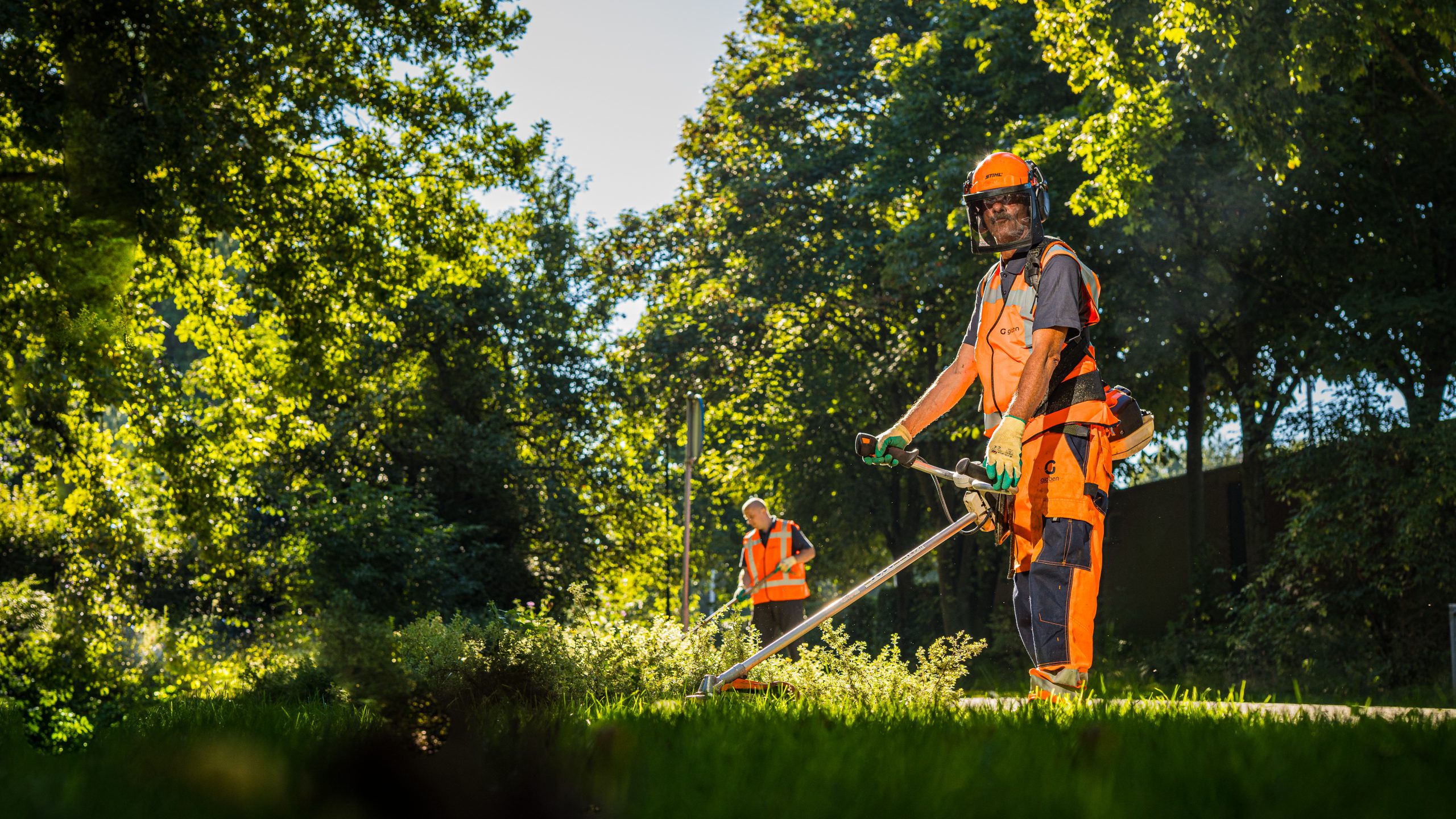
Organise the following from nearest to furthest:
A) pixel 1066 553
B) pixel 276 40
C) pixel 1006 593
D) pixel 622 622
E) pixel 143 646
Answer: pixel 1066 553 → pixel 622 622 → pixel 276 40 → pixel 143 646 → pixel 1006 593

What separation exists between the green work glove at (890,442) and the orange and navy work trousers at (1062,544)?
2.61ft

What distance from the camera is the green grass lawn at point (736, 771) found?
199cm

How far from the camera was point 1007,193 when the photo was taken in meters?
5.46

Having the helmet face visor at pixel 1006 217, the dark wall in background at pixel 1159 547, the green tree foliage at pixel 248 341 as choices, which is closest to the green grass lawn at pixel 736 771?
the green tree foliage at pixel 248 341

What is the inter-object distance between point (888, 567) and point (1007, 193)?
1852 mm

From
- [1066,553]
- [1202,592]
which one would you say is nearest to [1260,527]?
[1202,592]

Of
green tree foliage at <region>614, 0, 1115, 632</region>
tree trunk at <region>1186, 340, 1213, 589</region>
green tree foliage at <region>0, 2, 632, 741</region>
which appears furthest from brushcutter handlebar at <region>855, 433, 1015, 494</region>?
tree trunk at <region>1186, 340, 1213, 589</region>

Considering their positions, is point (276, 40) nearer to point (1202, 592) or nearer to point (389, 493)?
point (389, 493)

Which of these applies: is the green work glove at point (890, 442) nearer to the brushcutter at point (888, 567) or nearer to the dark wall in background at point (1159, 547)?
the brushcutter at point (888, 567)

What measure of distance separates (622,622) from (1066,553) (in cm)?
330

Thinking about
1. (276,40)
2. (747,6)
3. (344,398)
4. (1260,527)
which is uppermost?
(747,6)

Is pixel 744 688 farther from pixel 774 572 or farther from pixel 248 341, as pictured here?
pixel 248 341

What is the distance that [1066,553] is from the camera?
4914 mm

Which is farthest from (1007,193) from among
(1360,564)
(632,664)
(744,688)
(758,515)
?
(1360,564)
